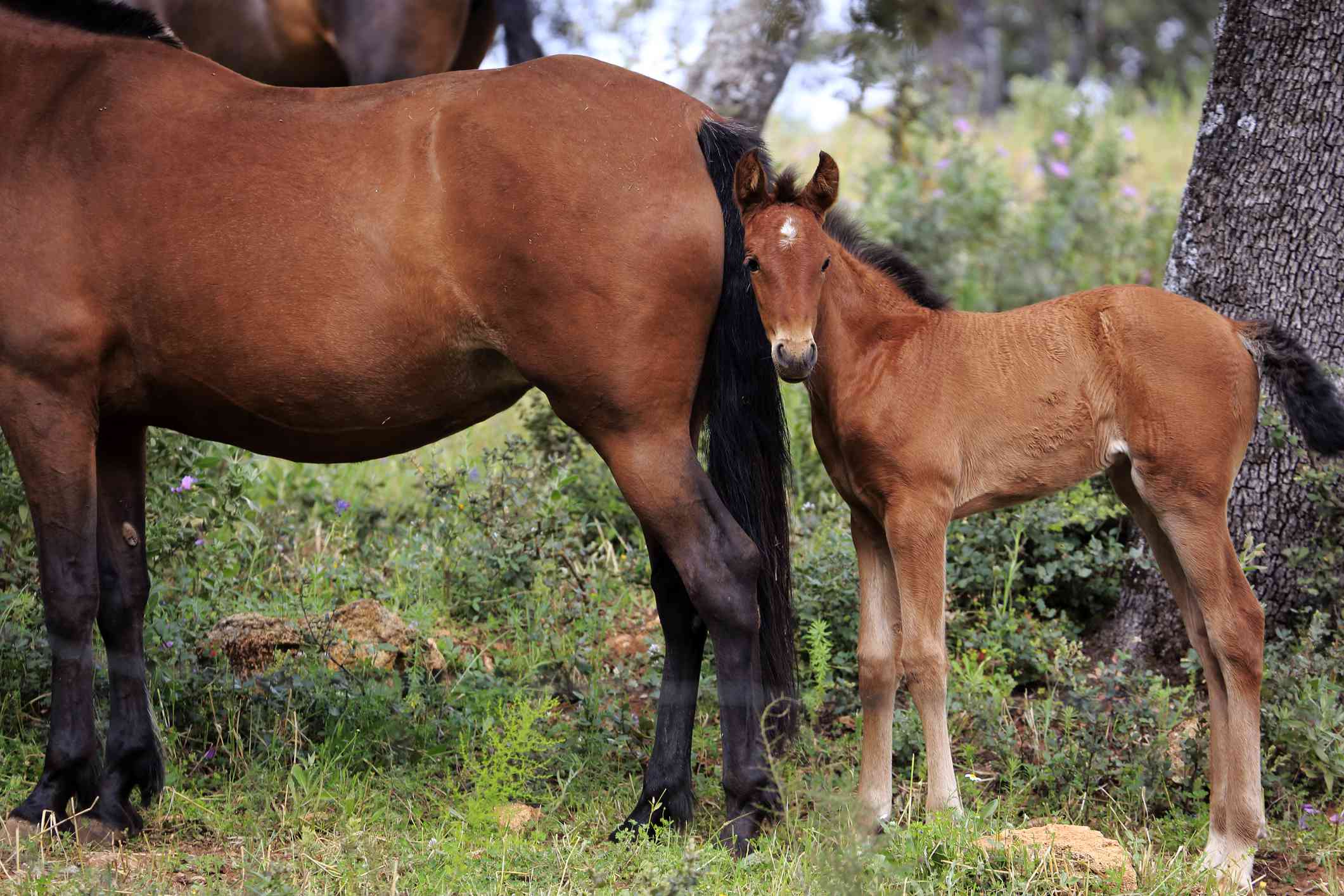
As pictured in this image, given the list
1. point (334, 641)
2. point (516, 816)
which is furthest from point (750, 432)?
point (334, 641)

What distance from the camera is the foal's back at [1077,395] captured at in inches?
140

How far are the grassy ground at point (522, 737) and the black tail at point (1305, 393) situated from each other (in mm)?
1034

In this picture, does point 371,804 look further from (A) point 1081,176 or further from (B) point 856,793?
(A) point 1081,176

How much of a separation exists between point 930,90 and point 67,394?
734 centimetres

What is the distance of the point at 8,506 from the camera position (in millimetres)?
4691

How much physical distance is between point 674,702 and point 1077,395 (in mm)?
1519

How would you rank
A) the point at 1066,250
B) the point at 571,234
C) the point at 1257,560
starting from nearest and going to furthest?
1. the point at 571,234
2. the point at 1257,560
3. the point at 1066,250

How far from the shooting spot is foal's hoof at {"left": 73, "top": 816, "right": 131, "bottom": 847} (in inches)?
148

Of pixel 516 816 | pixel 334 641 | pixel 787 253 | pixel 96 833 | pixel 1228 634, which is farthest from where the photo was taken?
pixel 334 641

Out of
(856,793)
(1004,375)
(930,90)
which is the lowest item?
(856,793)

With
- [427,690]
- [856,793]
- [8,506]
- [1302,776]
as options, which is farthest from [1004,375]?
[8,506]

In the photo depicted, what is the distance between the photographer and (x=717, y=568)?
370cm

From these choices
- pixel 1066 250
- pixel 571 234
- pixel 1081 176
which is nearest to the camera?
pixel 571 234

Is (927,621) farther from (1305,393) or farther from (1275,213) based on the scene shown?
(1275,213)
